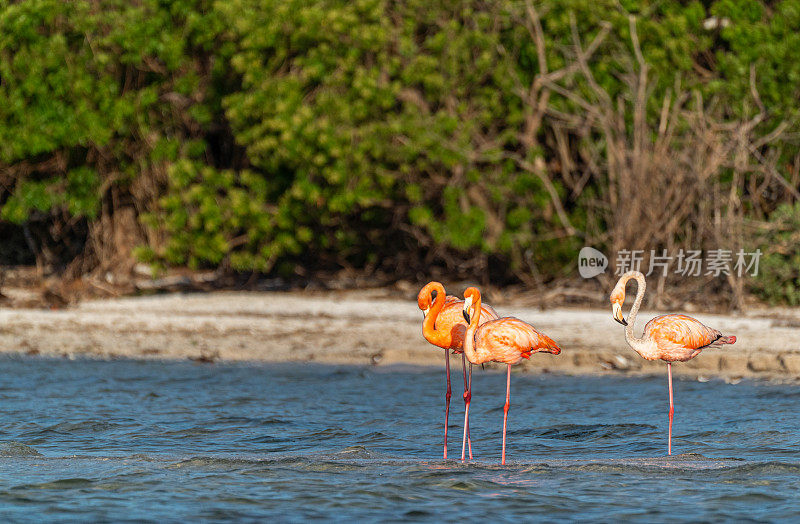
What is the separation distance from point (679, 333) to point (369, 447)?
2140 millimetres

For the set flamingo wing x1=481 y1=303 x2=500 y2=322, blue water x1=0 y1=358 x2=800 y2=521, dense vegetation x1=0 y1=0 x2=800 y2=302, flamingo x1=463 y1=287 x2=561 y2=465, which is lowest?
blue water x1=0 y1=358 x2=800 y2=521

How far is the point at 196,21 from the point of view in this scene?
15344mm

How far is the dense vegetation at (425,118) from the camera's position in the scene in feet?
46.1

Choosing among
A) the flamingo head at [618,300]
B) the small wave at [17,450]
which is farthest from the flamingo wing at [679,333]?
the small wave at [17,450]

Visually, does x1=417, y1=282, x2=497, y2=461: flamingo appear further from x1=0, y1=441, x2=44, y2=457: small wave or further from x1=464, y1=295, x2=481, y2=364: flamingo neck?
x1=0, y1=441, x2=44, y2=457: small wave

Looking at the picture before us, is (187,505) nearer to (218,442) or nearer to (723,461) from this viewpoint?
(218,442)

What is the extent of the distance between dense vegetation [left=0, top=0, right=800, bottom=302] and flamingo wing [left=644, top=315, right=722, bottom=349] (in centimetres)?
649

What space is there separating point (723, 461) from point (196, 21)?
10.3m

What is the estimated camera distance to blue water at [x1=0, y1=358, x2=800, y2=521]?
6.33 metres

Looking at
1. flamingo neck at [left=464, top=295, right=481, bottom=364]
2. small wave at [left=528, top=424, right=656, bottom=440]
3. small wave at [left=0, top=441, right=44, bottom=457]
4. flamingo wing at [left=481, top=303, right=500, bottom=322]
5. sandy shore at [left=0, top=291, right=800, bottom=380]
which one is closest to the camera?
flamingo neck at [left=464, top=295, right=481, bottom=364]

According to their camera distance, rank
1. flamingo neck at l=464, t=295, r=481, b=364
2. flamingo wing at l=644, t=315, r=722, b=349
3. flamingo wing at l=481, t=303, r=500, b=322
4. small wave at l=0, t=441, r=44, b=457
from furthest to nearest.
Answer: small wave at l=0, t=441, r=44, b=457 < flamingo wing at l=481, t=303, r=500, b=322 < flamingo wing at l=644, t=315, r=722, b=349 < flamingo neck at l=464, t=295, r=481, b=364

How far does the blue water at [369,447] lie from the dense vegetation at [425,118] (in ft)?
13.9

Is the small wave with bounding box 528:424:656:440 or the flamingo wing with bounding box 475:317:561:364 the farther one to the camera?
the small wave with bounding box 528:424:656:440

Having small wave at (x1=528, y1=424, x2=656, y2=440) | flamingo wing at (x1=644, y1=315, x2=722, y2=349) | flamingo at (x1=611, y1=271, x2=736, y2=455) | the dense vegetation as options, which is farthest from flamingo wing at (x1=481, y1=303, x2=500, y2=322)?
the dense vegetation
